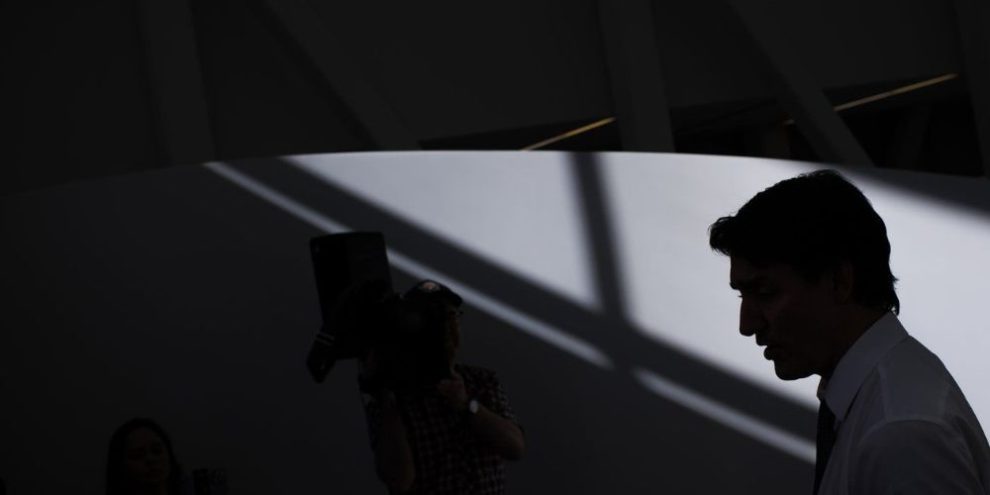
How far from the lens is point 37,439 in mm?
4590

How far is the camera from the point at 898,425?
5.07 feet

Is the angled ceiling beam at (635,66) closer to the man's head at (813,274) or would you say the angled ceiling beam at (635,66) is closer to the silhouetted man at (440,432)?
the silhouetted man at (440,432)

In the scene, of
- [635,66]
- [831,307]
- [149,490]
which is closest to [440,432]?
[149,490]

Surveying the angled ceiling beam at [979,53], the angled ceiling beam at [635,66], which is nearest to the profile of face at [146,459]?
the angled ceiling beam at [635,66]

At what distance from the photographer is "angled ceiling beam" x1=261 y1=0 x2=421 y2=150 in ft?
26.3

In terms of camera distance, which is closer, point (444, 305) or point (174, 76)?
point (444, 305)

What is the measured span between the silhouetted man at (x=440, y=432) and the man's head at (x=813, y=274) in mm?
2330

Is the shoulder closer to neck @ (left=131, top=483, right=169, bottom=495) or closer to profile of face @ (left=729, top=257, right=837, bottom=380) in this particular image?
profile of face @ (left=729, top=257, right=837, bottom=380)

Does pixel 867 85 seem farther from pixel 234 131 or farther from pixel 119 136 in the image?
pixel 119 136

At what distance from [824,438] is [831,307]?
0.70 ft

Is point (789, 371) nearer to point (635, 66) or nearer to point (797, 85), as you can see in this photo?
point (635, 66)

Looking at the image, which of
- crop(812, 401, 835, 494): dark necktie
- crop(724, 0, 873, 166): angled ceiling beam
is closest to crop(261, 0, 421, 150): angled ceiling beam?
Answer: crop(724, 0, 873, 166): angled ceiling beam

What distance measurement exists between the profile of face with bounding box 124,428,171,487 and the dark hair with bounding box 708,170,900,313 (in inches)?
118

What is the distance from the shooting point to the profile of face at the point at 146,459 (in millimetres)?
4336
